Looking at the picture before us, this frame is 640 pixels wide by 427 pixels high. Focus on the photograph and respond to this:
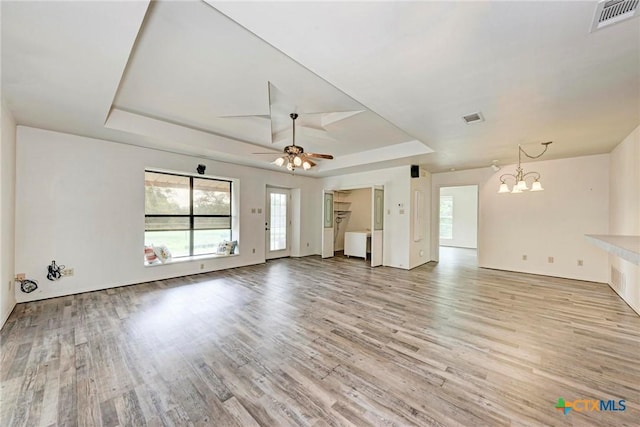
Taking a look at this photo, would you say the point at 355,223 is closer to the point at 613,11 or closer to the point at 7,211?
the point at 613,11

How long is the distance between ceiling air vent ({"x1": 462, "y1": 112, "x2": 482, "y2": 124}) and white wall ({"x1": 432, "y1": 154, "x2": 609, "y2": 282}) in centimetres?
362

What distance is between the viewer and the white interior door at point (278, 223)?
707 centimetres

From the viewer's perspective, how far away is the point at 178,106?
350cm

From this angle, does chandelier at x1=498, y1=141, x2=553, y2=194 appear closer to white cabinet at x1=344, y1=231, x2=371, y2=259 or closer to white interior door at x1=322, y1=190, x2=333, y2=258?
white cabinet at x1=344, y1=231, x2=371, y2=259

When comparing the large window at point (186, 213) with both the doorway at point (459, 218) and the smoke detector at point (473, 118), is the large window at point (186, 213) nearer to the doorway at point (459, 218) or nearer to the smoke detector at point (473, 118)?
the smoke detector at point (473, 118)

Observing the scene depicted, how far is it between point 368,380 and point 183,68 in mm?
3478

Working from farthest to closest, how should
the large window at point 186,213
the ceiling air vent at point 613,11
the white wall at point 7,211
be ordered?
the large window at point 186,213
the white wall at point 7,211
the ceiling air vent at point 613,11

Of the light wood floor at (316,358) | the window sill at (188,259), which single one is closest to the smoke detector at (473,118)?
the light wood floor at (316,358)

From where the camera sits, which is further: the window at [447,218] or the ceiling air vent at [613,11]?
the window at [447,218]

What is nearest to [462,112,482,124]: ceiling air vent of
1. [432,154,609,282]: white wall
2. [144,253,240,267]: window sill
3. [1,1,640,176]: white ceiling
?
[1,1,640,176]: white ceiling

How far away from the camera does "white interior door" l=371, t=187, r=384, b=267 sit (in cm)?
629

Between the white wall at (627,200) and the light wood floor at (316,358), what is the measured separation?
1.18ft

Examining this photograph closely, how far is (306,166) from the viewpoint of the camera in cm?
418

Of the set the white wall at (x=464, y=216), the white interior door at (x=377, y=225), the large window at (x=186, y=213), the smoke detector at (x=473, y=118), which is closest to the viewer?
the smoke detector at (x=473, y=118)
